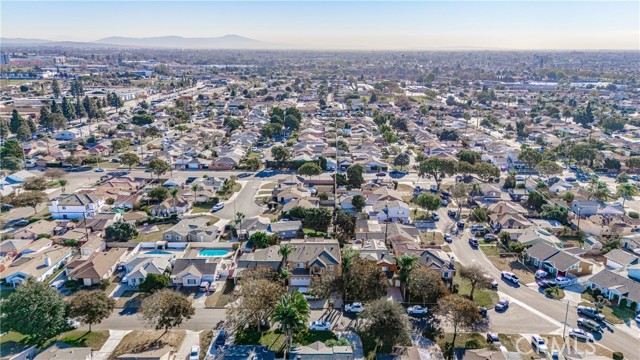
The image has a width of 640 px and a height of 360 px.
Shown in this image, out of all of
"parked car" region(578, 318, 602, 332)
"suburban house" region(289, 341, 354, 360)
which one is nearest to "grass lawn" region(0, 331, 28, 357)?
"suburban house" region(289, 341, 354, 360)

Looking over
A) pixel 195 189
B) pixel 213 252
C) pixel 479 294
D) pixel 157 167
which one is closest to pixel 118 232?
pixel 213 252

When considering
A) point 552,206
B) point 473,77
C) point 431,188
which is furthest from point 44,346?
point 473,77

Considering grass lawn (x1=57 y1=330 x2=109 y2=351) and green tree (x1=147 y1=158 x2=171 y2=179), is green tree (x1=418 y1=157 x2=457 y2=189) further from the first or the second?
grass lawn (x1=57 y1=330 x2=109 y2=351)

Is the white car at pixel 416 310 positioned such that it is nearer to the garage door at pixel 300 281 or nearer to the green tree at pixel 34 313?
the garage door at pixel 300 281

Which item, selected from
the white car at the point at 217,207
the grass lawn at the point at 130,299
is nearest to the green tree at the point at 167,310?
the grass lawn at the point at 130,299

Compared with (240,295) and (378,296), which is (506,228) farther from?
(240,295)

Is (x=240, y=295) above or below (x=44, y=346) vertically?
above

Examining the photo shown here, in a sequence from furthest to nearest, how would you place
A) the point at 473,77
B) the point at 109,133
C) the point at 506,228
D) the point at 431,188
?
the point at 473,77 → the point at 109,133 → the point at 431,188 → the point at 506,228
